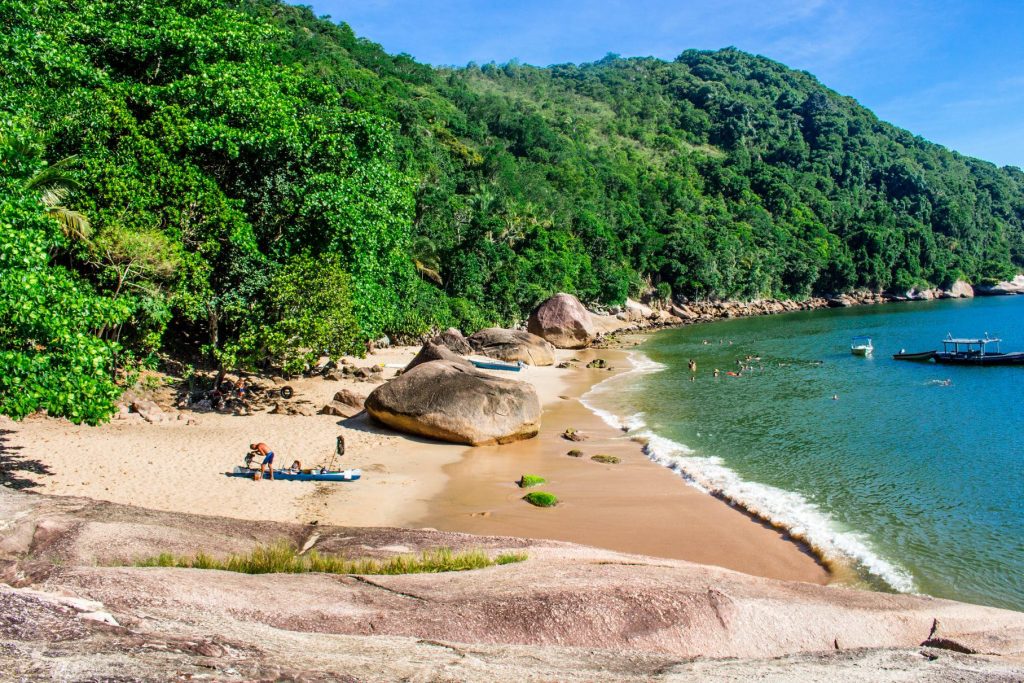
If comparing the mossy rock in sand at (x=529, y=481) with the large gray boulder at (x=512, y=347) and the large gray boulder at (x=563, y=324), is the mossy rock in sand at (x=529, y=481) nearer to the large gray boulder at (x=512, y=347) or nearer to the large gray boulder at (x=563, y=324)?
the large gray boulder at (x=512, y=347)

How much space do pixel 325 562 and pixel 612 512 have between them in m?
9.34

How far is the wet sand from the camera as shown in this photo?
14.7 metres

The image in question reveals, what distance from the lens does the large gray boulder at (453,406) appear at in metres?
22.3

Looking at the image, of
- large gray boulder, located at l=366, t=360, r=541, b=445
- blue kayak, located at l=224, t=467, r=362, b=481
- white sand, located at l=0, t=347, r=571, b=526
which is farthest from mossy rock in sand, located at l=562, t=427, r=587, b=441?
blue kayak, located at l=224, t=467, r=362, b=481

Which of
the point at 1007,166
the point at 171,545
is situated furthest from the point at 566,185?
the point at 1007,166

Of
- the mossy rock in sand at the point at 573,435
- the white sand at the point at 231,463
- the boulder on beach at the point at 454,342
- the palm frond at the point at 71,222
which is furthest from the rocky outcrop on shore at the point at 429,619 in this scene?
the boulder on beach at the point at 454,342

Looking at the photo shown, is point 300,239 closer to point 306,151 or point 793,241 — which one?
point 306,151

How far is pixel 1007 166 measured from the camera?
18388 centimetres

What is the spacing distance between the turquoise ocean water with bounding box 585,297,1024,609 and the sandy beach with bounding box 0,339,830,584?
159cm

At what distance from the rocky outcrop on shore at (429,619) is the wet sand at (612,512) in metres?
4.72

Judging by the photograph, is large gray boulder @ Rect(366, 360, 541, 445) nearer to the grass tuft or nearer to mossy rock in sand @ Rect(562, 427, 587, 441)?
mossy rock in sand @ Rect(562, 427, 587, 441)

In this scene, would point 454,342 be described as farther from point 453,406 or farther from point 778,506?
point 778,506

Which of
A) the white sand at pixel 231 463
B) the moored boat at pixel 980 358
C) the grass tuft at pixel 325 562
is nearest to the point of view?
the grass tuft at pixel 325 562

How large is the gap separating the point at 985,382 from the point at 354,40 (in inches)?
3934
